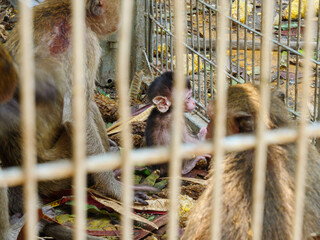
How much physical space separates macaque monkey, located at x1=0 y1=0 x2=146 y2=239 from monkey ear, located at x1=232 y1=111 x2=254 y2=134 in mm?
1477

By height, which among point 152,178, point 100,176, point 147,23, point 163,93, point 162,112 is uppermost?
point 147,23

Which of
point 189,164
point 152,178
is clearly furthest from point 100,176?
point 189,164

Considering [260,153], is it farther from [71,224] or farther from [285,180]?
[71,224]

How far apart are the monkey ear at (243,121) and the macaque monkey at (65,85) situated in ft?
4.85

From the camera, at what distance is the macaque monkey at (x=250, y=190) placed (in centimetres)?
250

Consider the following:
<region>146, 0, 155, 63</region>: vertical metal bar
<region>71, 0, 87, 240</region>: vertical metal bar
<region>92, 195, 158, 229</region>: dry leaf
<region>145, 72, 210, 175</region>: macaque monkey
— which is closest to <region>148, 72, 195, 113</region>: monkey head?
<region>145, 72, 210, 175</region>: macaque monkey

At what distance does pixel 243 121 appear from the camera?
2.69 metres

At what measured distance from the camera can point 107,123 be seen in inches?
223

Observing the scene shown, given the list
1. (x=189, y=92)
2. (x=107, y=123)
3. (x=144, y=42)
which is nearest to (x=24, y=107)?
(x=189, y=92)

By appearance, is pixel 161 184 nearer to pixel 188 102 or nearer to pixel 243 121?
pixel 188 102

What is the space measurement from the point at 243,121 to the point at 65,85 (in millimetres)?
1618

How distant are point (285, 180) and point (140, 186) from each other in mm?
1989

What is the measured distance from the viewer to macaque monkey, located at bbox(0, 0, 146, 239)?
3.79 m

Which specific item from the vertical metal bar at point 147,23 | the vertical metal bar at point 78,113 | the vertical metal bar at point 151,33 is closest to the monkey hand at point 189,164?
the vertical metal bar at point 151,33
